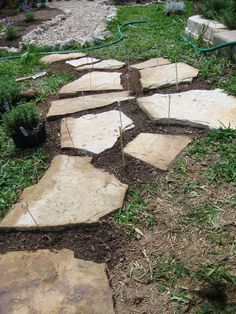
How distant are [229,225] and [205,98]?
1.45m

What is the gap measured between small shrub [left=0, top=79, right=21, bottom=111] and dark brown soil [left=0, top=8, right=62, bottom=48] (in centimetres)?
280

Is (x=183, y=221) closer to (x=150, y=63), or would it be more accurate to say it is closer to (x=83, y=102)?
(x=83, y=102)

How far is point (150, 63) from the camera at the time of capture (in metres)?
3.97

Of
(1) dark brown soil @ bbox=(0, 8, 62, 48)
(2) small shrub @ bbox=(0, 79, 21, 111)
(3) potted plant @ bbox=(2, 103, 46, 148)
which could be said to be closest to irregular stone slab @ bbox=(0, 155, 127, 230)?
(3) potted plant @ bbox=(2, 103, 46, 148)

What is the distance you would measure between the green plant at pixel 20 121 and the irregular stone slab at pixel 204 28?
2466 millimetres

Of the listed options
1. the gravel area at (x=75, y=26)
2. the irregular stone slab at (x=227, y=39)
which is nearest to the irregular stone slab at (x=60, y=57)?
the gravel area at (x=75, y=26)

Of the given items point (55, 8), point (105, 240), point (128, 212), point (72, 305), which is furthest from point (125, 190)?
point (55, 8)

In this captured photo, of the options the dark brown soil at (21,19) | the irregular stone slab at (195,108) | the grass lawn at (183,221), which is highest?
the irregular stone slab at (195,108)

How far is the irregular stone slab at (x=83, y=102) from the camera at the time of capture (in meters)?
3.04

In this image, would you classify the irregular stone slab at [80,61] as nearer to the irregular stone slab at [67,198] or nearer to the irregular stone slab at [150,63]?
the irregular stone slab at [150,63]

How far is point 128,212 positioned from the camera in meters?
1.90

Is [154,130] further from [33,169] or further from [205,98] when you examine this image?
[33,169]

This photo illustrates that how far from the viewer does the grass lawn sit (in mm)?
1479

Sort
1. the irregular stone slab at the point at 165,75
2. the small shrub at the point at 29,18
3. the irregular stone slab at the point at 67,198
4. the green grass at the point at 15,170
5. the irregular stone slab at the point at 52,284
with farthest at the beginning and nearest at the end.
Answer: the small shrub at the point at 29,18
the irregular stone slab at the point at 165,75
the green grass at the point at 15,170
the irregular stone slab at the point at 67,198
the irregular stone slab at the point at 52,284
